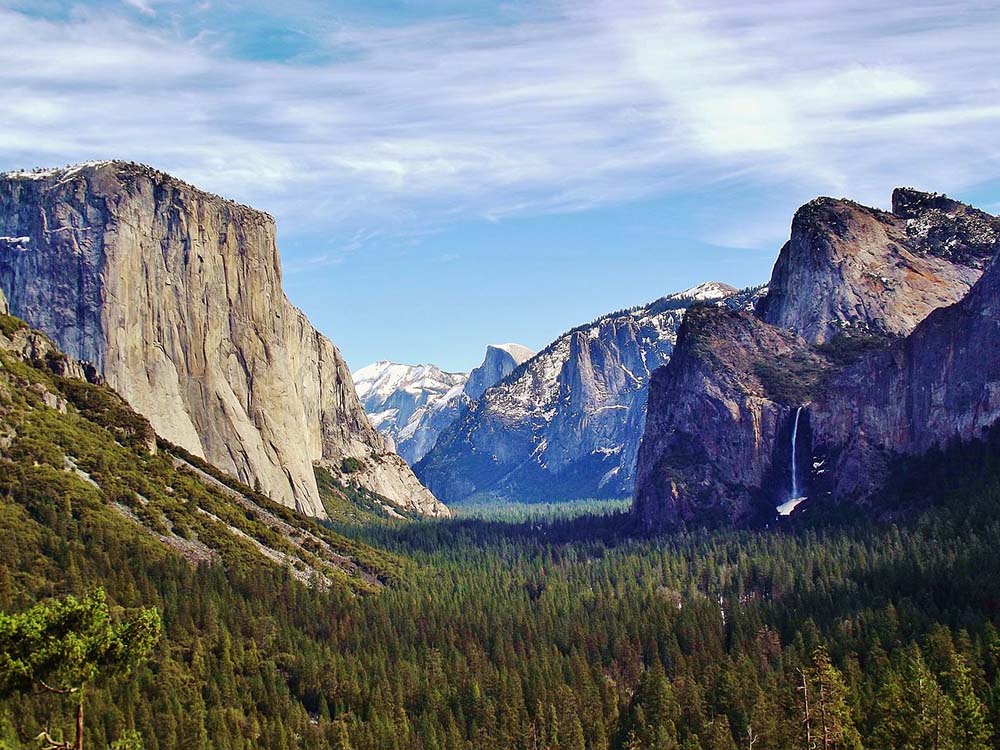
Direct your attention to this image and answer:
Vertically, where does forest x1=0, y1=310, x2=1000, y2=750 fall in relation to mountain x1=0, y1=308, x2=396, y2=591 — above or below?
below

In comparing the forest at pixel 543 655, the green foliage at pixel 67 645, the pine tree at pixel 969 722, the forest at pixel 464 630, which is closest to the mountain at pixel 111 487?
the forest at pixel 464 630

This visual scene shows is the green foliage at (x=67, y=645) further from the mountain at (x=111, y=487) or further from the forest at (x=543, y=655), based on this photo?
the mountain at (x=111, y=487)

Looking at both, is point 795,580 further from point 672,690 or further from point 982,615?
point 672,690

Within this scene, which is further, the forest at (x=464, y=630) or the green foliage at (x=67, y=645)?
the forest at (x=464, y=630)

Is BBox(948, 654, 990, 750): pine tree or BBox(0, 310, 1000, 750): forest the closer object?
BBox(948, 654, 990, 750): pine tree

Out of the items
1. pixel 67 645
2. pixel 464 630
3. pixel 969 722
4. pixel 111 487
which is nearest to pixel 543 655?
pixel 464 630

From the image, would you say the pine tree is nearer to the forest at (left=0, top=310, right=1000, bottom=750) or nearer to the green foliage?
the forest at (left=0, top=310, right=1000, bottom=750)

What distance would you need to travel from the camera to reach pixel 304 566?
179 metres

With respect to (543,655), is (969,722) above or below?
below

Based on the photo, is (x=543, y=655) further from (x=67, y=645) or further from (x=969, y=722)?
(x=67, y=645)

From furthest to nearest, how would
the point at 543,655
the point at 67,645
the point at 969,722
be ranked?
the point at 543,655
the point at 969,722
the point at 67,645

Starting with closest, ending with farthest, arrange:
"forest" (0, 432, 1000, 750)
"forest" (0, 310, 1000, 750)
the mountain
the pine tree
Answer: the pine tree
"forest" (0, 432, 1000, 750)
"forest" (0, 310, 1000, 750)
the mountain

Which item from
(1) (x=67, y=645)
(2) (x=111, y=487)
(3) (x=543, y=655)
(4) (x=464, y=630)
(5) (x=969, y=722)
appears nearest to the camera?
(1) (x=67, y=645)

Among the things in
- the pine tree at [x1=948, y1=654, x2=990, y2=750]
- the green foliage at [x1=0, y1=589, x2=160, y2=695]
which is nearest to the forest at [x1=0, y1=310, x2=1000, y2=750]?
the pine tree at [x1=948, y1=654, x2=990, y2=750]
